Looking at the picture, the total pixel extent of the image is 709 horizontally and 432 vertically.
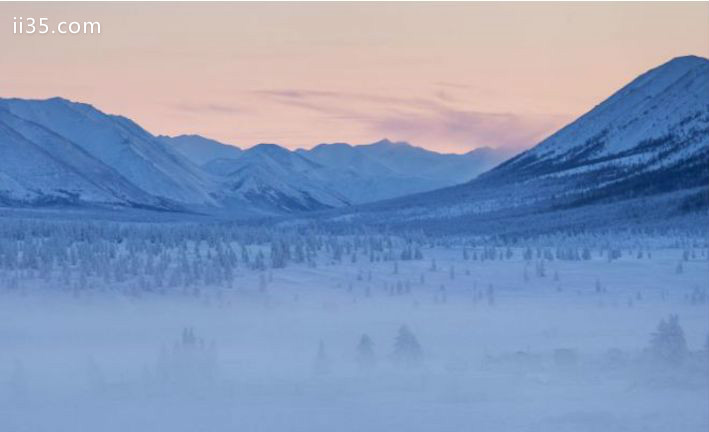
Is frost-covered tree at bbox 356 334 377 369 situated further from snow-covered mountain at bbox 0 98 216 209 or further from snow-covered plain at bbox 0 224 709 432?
snow-covered mountain at bbox 0 98 216 209

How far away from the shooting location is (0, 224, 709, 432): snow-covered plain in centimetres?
1080

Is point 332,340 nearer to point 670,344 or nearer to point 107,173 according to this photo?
point 670,344

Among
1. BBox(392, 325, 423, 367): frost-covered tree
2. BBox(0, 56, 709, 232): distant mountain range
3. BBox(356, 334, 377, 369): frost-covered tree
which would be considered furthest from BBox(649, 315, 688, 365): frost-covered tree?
BBox(0, 56, 709, 232): distant mountain range

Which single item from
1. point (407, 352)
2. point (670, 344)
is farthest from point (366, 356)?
point (670, 344)

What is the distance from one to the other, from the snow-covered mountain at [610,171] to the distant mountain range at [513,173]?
0.13m

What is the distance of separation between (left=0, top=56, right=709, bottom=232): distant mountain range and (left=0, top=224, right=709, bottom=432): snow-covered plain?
3245cm

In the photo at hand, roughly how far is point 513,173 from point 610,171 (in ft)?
53.5

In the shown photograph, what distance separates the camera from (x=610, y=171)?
245ft

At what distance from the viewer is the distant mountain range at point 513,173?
61.9 metres

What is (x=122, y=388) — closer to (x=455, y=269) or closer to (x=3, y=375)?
(x=3, y=375)

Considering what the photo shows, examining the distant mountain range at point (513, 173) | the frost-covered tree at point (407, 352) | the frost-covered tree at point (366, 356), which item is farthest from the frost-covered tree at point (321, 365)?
the distant mountain range at point (513, 173)

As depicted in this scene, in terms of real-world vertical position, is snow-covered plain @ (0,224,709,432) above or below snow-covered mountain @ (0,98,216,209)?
below

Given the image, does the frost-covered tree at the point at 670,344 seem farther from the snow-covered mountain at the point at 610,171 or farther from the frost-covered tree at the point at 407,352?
the snow-covered mountain at the point at 610,171

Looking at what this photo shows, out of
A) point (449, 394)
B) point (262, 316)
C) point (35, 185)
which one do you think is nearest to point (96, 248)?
point (262, 316)
